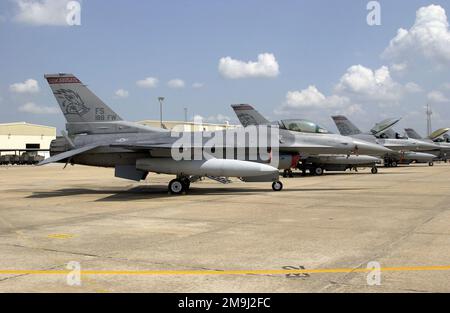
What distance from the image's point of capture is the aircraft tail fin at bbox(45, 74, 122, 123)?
16.6 m

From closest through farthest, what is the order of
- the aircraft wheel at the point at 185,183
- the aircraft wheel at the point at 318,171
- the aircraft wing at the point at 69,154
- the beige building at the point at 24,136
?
the aircraft wing at the point at 69,154
the aircraft wheel at the point at 185,183
the aircraft wheel at the point at 318,171
the beige building at the point at 24,136

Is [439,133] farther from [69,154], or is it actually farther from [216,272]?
[216,272]

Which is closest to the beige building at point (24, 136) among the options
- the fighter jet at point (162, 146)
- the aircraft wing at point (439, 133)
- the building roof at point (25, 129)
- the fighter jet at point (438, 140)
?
the building roof at point (25, 129)

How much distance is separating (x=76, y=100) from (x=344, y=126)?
83.7 feet

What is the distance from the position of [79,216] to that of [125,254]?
4.60 meters

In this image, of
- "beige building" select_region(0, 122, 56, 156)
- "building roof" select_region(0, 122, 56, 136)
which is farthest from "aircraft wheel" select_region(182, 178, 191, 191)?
"building roof" select_region(0, 122, 56, 136)

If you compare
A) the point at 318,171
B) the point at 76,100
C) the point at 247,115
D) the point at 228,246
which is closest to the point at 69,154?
the point at 76,100

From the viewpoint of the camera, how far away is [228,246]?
22.5ft

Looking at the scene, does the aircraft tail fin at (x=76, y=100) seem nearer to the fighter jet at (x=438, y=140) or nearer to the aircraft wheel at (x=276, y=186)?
the aircraft wheel at (x=276, y=186)

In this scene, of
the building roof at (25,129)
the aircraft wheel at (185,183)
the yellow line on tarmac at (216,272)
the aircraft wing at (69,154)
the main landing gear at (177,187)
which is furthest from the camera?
the building roof at (25,129)

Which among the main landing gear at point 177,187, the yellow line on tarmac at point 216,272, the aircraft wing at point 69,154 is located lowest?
the yellow line on tarmac at point 216,272

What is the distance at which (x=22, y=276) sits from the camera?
5.14 metres

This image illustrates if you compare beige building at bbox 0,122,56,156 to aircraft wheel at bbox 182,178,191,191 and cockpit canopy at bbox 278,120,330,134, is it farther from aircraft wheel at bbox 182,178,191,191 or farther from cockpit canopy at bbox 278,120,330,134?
cockpit canopy at bbox 278,120,330,134

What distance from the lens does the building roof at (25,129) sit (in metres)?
75.2
